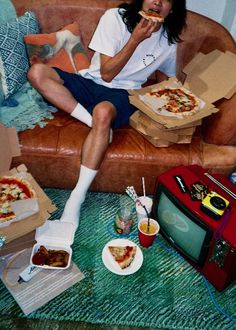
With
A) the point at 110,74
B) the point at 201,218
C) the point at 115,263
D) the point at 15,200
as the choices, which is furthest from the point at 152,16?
the point at 115,263

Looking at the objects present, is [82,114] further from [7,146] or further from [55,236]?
[55,236]

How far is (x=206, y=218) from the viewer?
183cm

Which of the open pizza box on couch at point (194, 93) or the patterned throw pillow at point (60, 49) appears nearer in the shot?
the open pizza box on couch at point (194, 93)

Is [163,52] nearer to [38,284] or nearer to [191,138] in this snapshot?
[191,138]

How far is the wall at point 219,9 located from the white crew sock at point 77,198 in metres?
1.61

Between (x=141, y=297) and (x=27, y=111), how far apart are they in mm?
1314

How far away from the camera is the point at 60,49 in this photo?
260 centimetres

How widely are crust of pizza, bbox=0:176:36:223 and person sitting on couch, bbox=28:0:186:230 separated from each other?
304 millimetres

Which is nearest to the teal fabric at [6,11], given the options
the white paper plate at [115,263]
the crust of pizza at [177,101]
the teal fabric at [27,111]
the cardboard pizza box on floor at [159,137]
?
the teal fabric at [27,111]

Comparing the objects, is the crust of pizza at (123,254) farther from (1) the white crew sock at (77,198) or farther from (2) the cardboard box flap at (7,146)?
(2) the cardboard box flap at (7,146)

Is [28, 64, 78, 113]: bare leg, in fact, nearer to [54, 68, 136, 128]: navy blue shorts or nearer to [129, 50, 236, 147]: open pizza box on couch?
[54, 68, 136, 128]: navy blue shorts

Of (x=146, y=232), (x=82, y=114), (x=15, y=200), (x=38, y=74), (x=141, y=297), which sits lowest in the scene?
(x=141, y=297)

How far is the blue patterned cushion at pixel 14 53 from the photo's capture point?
2383 millimetres

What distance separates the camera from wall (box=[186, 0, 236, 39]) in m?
2.83
